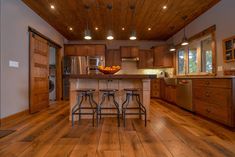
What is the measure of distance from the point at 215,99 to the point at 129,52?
4.46 m

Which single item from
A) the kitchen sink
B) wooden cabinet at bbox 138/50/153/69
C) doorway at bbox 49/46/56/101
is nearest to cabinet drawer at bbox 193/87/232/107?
the kitchen sink

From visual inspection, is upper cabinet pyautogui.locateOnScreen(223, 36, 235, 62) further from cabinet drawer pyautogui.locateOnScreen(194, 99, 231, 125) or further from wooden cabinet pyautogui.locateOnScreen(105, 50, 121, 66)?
wooden cabinet pyautogui.locateOnScreen(105, 50, 121, 66)

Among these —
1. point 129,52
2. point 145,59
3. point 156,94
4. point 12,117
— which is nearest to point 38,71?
point 12,117

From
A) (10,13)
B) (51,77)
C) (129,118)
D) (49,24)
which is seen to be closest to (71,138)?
(129,118)

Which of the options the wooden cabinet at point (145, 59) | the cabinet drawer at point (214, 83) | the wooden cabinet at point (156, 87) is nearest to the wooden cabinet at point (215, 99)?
the cabinet drawer at point (214, 83)

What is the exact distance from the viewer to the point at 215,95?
9.78 ft

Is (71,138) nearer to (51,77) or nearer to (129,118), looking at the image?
(129,118)

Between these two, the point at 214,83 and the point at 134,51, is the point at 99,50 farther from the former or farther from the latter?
the point at 214,83

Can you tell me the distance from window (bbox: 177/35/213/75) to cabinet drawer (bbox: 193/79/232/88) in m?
0.85

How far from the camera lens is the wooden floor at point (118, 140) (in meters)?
1.87

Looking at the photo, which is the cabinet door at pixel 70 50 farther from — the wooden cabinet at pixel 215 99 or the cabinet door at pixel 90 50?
the wooden cabinet at pixel 215 99

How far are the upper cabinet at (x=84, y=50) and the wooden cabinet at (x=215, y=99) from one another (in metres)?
4.16

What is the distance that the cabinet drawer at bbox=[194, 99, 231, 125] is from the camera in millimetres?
2682

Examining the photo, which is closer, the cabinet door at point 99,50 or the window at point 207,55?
the window at point 207,55
